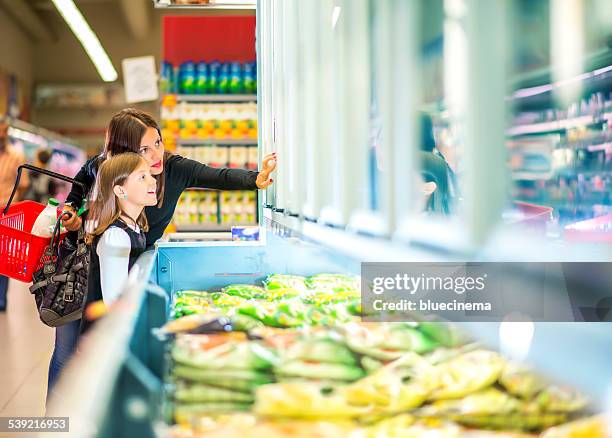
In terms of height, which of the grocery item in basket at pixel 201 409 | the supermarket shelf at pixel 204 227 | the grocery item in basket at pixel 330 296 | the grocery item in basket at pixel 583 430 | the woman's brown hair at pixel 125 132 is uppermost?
the woman's brown hair at pixel 125 132

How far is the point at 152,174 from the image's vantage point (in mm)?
3287

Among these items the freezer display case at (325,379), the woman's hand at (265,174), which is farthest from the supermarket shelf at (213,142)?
the freezer display case at (325,379)

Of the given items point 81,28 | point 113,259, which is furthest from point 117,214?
point 81,28

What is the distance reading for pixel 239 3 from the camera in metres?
5.07

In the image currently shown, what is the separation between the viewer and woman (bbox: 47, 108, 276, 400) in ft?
10.4

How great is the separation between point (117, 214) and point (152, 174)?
0.53 m

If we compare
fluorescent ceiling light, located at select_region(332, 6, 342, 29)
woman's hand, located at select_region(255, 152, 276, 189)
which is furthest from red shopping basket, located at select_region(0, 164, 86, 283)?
fluorescent ceiling light, located at select_region(332, 6, 342, 29)

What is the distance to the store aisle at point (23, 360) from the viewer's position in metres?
4.73

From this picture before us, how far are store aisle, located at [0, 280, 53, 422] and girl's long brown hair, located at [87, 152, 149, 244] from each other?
182 centimetres

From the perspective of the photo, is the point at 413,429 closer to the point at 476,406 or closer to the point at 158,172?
the point at 476,406

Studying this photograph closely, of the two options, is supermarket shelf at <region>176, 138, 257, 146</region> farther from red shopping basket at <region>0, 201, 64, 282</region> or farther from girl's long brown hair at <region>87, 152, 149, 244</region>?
girl's long brown hair at <region>87, 152, 149, 244</region>

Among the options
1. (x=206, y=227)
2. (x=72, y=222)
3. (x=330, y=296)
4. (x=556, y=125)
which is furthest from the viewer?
(x=206, y=227)

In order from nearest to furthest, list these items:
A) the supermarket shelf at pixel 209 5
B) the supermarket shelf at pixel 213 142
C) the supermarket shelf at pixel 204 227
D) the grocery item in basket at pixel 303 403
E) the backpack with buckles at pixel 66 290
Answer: the grocery item in basket at pixel 303 403, the backpack with buckles at pixel 66 290, the supermarket shelf at pixel 209 5, the supermarket shelf at pixel 213 142, the supermarket shelf at pixel 204 227

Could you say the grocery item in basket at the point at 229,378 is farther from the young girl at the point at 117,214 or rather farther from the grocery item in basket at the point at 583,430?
the young girl at the point at 117,214
